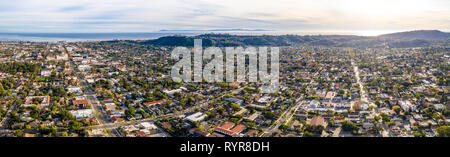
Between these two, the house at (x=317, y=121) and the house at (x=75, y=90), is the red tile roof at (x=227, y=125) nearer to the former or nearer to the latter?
the house at (x=317, y=121)

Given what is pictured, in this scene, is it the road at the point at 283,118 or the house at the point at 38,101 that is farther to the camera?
the house at the point at 38,101

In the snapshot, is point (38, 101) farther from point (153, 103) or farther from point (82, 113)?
point (153, 103)

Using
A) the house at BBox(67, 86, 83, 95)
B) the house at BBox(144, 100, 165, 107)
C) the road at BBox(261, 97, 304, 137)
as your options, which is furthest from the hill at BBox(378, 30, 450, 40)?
the house at BBox(67, 86, 83, 95)

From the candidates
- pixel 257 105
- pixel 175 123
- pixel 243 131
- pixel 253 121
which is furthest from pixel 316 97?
pixel 175 123

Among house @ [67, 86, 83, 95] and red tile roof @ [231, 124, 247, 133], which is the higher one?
house @ [67, 86, 83, 95]

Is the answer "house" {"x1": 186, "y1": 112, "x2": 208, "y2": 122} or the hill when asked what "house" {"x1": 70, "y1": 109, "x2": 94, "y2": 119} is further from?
the hill

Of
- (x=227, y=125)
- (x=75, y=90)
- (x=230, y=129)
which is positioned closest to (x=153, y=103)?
(x=227, y=125)

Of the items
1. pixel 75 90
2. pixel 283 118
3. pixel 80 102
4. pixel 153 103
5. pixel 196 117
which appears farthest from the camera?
pixel 75 90

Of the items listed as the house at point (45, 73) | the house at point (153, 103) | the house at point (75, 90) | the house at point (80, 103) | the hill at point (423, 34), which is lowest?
the house at point (153, 103)

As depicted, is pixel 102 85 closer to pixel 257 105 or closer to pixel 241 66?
pixel 257 105

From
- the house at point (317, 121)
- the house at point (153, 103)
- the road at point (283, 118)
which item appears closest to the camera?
the road at point (283, 118)

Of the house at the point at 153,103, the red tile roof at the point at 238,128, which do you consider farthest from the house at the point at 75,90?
the red tile roof at the point at 238,128

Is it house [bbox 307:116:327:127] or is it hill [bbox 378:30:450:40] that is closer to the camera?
house [bbox 307:116:327:127]
